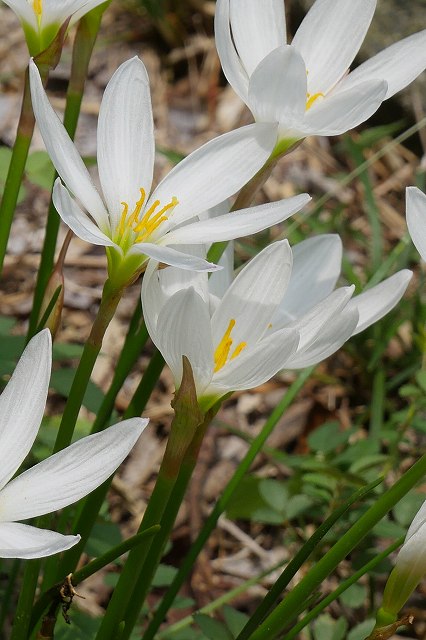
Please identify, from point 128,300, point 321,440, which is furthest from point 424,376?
point 128,300

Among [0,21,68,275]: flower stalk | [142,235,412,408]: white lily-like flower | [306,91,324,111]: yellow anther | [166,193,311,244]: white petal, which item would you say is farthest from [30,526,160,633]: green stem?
[306,91,324,111]: yellow anther

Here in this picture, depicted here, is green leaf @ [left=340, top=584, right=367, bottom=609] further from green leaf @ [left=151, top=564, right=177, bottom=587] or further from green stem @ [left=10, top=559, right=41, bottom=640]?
green stem @ [left=10, top=559, right=41, bottom=640]

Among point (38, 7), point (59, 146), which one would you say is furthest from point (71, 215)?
point (38, 7)

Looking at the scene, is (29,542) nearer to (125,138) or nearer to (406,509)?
(125,138)

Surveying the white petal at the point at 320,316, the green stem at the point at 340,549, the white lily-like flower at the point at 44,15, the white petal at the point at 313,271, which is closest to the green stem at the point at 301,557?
the green stem at the point at 340,549

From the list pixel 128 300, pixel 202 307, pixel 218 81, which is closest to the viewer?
pixel 202 307

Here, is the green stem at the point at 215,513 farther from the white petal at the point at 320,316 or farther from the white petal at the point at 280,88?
the white petal at the point at 280,88

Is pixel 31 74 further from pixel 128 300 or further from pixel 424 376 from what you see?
pixel 128 300
